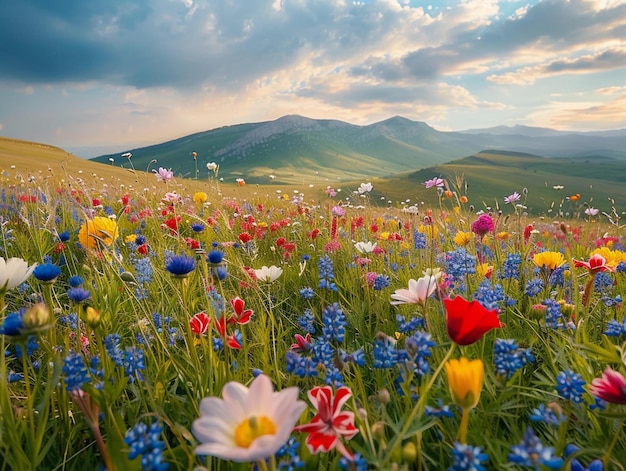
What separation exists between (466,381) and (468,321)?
20 cm

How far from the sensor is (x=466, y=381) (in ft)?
2.77

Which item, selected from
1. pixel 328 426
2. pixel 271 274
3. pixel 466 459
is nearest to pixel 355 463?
pixel 328 426

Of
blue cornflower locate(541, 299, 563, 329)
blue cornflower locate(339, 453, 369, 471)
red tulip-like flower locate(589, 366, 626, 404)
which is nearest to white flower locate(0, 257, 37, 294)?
blue cornflower locate(339, 453, 369, 471)

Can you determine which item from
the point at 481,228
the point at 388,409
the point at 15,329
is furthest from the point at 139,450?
the point at 481,228

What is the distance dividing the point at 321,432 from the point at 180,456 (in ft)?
1.77

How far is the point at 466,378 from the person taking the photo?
84 centimetres

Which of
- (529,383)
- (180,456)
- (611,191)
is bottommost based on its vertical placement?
(611,191)

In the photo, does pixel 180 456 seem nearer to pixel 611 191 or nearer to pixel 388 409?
pixel 388 409

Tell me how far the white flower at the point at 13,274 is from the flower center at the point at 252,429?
0.99 m

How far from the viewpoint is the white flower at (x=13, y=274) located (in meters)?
1.31

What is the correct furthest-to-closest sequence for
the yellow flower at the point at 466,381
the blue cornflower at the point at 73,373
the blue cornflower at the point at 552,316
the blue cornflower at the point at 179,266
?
the blue cornflower at the point at 552,316, the blue cornflower at the point at 179,266, the blue cornflower at the point at 73,373, the yellow flower at the point at 466,381

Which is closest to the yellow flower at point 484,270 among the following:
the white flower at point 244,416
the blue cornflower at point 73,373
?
the white flower at point 244,416

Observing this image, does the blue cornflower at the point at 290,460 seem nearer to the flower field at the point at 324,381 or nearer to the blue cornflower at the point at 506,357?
the flower field at the point at 324,381

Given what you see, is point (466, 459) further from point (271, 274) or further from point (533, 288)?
point (533, 288)
